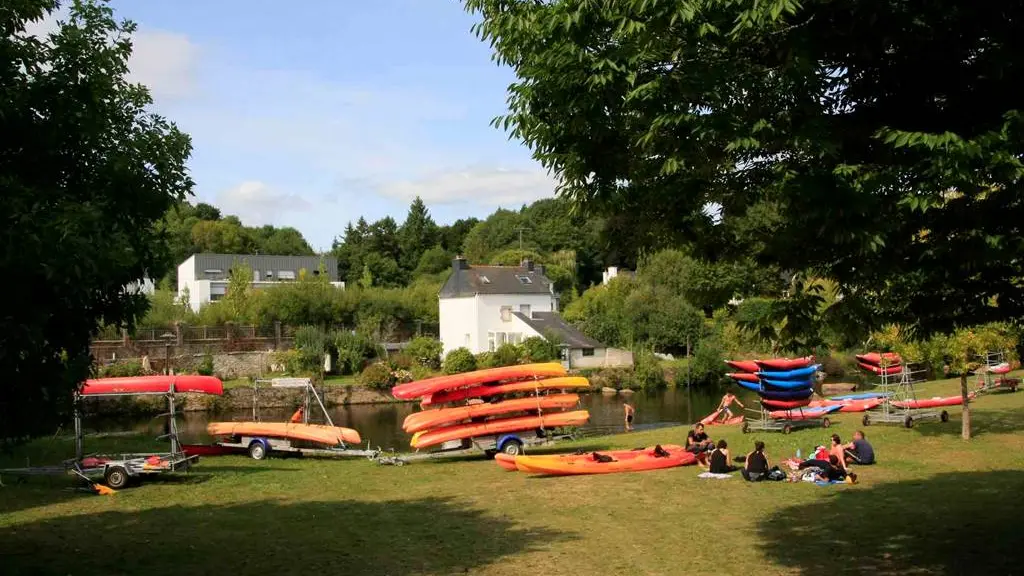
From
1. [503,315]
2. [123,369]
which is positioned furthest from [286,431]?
[503,315]

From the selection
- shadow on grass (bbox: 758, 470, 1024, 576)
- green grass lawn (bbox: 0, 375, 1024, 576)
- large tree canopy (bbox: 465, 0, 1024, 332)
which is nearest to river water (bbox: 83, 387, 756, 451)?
green grass lawn (bbox: 0, 375, 1024, 576)

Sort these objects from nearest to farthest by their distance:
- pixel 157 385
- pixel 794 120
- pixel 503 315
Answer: pixel 794 120 < pixel 157 385 < pixel 503 315

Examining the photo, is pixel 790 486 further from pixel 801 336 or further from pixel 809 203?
pixel 809 203

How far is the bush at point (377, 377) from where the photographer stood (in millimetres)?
53188

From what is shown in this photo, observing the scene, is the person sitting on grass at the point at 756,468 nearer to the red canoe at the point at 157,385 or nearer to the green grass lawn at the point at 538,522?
the green grass lawn at the point at 538,522

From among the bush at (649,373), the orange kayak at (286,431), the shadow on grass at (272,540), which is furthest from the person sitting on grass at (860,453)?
the bush at (649,373)

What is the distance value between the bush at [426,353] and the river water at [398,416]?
7201mm

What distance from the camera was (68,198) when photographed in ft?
28.9

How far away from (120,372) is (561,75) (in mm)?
48643

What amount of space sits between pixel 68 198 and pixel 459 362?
4707 centimetres

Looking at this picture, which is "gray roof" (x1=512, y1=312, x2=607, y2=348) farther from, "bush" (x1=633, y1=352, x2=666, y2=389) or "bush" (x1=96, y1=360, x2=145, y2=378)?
"bush" (x1=96, y1=360, x2=145, y2=378)

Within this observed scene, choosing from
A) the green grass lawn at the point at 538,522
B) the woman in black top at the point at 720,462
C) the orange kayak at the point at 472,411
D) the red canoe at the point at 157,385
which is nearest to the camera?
the green grass lawn at the point at 538,522

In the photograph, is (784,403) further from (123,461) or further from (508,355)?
(508,355)

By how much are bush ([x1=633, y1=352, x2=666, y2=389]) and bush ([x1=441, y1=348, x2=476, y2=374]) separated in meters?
10.6
